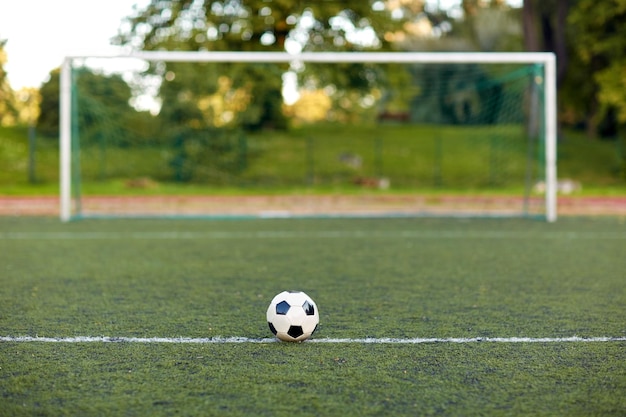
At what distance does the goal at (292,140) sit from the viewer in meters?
15.6

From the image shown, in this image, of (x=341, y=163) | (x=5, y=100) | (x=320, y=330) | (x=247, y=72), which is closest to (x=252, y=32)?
(x=247, y=72)

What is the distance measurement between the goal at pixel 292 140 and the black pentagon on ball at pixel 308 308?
882cm

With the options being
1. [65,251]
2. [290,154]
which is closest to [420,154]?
[290,154]

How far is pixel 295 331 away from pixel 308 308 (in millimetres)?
147

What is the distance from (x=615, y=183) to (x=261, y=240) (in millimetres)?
16792

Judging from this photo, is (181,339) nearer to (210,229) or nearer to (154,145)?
(210,229)

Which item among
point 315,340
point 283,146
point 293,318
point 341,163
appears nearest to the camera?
point 293,318

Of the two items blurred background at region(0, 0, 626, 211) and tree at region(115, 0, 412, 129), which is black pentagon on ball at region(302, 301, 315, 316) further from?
tree at region(115, 0, 412, 129)

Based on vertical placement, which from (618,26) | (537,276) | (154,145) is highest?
(618,26)

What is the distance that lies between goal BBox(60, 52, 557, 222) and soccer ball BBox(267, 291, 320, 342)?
8.82 m

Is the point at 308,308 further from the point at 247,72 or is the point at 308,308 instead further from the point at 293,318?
the point at 247,72

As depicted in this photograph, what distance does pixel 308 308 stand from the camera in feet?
15.2

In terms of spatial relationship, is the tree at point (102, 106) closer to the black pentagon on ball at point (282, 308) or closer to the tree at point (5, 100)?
the tree at point (5, 100)

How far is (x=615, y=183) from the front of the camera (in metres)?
24.4
